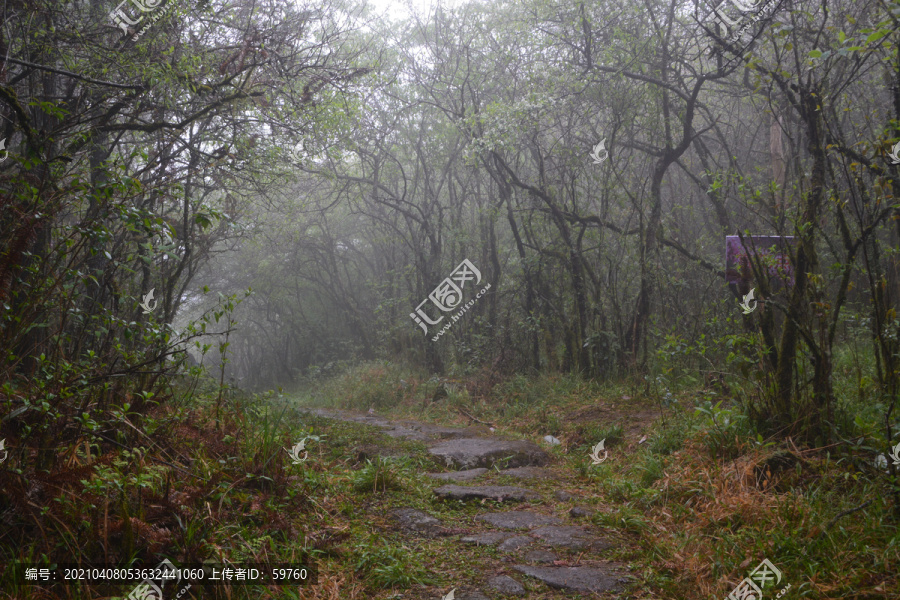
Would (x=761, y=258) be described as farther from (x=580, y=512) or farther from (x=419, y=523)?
(x=419, y=523)

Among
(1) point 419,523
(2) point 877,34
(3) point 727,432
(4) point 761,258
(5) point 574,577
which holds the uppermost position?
(2) point 877,34

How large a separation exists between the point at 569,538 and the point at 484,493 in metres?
0.96

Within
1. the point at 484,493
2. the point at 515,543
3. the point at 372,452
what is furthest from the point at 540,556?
the point at 372,452

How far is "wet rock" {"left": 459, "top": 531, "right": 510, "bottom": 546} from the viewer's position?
3.24 metres

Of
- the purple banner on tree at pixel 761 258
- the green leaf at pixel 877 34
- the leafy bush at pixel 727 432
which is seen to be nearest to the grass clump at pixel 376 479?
the leafy bush at pixel 727 432

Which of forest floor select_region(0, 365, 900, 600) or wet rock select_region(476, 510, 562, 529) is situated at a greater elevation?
forest floor select_region(0, 365, 900, 600)

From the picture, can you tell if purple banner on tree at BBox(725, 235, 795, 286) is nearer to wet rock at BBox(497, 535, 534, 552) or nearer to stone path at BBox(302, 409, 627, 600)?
stone path at BBox(302, 409, 627, 600)

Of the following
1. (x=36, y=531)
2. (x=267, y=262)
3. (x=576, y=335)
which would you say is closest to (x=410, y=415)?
(x=576, y=335)

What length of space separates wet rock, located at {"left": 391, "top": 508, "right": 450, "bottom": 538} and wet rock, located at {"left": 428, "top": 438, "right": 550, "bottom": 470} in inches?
60.4

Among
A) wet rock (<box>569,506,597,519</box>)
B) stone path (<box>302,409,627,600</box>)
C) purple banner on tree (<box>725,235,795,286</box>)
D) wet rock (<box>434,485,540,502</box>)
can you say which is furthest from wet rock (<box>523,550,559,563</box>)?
purple banner on tree (<box>725,235,795,286</box>)

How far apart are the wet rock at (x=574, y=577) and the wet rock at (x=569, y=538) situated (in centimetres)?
29

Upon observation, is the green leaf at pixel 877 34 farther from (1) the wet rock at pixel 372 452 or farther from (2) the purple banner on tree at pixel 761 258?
(1) the wet rock at pixel 372 452

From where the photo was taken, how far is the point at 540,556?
3045mm

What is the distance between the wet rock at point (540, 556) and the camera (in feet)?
9.84
